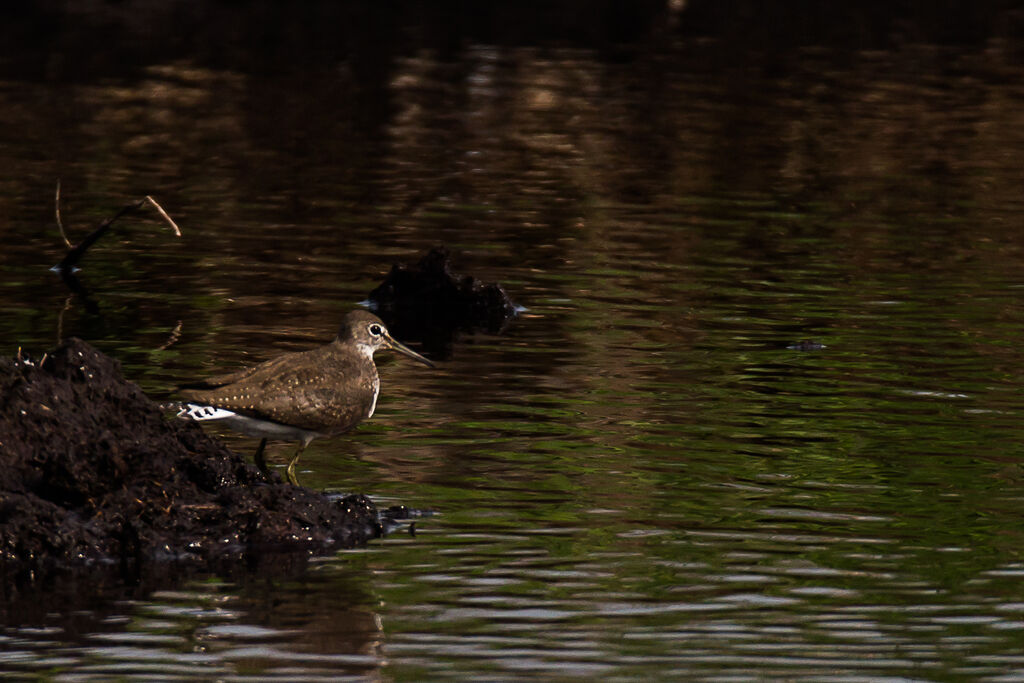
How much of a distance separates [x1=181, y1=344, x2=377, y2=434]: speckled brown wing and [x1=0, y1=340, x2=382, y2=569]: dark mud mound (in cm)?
64

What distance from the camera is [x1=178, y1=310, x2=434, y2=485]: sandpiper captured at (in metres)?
13.1

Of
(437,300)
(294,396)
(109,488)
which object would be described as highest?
(294,396)

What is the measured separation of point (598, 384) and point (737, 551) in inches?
207

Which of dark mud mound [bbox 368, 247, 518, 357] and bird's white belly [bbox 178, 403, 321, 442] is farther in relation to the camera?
dark mud mound [bbox 368, 247, 518, 357]

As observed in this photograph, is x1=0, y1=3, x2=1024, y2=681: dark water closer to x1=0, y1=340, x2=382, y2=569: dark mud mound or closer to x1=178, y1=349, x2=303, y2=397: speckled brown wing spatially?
x1=0, y1=340, x2=382, y2=569: dark mud mound

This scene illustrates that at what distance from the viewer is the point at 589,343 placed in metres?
19.4

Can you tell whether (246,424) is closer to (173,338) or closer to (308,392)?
(308,392)

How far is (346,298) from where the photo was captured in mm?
21797

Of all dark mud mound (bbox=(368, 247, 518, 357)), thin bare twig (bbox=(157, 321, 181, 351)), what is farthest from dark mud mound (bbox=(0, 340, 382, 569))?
dark mud mound (bbox=(368, 247, 518, 357))

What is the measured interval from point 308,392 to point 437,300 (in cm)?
805

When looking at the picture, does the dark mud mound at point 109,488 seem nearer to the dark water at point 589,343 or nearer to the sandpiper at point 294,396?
the dark water at point 589,343

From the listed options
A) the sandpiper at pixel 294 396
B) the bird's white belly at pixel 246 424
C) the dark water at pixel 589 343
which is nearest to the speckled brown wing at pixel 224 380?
the sandpiper at pixel 294 396

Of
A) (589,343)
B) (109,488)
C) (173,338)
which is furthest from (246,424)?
(589,343)

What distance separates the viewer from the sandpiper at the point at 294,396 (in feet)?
43.0
